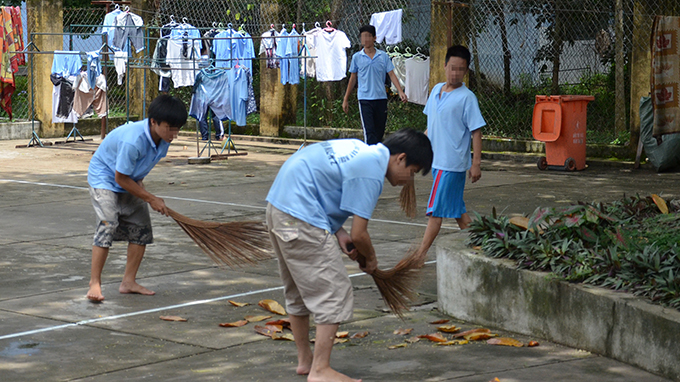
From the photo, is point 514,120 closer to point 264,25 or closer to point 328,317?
point 264,25

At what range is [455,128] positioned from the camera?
6.70 meters

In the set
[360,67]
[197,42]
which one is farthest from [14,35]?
[360,67]

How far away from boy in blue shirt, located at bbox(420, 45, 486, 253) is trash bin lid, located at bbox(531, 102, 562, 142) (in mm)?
6613

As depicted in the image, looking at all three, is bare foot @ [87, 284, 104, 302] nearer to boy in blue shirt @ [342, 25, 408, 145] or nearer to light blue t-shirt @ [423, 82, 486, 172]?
light blue t-shirt @ [423, 82, 486, 172]

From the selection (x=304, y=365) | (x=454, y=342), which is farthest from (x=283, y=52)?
(x=304, y=365)

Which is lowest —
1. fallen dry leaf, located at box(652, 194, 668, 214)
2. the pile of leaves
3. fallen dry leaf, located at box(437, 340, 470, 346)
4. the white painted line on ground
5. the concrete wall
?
the white painted line on ground

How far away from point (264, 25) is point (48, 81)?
449cm

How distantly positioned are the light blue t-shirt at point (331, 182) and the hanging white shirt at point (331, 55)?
1196 centimetres

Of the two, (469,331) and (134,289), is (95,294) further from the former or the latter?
(469,331)

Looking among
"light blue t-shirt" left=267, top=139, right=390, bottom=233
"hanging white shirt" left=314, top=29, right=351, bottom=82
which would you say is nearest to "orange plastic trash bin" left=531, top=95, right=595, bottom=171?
"hanging white shirt" left=314, top=29, right=351, bottom=82

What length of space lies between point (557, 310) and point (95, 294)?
2.90 metres

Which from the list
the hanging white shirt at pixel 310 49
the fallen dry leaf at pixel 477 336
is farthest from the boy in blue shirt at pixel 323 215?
the hanging white shirt at pixel 310 49

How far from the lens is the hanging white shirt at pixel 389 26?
15.3 meters

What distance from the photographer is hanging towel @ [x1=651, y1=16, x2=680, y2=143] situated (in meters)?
12.4
